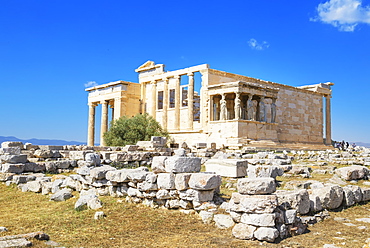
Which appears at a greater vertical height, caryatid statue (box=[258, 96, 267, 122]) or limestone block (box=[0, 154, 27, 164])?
caryatid statue (box=[258, 96, 267, 122])

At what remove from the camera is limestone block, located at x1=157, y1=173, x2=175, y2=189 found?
747cm

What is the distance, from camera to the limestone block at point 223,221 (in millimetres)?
6168

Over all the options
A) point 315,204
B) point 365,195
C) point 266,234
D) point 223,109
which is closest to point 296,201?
point 315,204

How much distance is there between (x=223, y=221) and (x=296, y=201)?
1343mm

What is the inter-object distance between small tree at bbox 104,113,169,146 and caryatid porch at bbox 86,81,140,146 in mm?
A: 5322

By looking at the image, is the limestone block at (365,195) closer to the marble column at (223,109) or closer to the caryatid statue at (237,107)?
the caryatid statue at (237,107)

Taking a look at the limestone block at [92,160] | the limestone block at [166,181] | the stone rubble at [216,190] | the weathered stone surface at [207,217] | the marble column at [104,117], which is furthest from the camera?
the marble column at [104,117]

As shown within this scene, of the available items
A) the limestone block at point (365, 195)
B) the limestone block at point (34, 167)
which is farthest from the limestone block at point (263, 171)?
the limestone block at point (34, 167)

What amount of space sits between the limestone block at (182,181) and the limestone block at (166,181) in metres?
0.12

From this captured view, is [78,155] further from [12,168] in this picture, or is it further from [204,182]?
[204,182]

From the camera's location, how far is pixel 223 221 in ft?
20.6

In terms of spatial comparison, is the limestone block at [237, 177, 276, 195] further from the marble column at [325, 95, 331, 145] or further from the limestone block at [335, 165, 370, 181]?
the marble column at [325, 95, 331, 145]

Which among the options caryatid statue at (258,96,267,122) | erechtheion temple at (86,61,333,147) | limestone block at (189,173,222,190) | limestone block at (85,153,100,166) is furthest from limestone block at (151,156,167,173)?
caryatid statue at (258,96,267,122)

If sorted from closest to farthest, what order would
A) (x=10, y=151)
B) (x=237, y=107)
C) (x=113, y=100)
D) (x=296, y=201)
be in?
(x=296, y=201)
(x=10, y=151)
(x=237, y=107)
(x=113, y=100)
